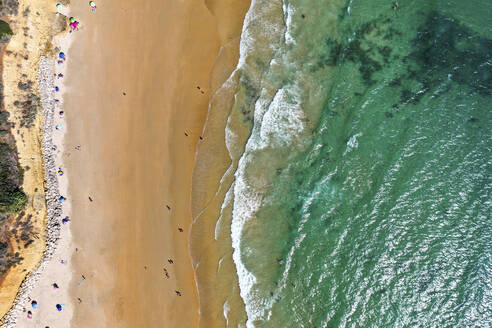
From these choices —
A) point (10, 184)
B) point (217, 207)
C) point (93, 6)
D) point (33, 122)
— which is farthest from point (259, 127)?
point (10, 184)

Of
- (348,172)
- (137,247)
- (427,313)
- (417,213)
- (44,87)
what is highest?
(44,87)

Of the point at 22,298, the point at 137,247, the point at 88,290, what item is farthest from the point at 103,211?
the point at 22,298

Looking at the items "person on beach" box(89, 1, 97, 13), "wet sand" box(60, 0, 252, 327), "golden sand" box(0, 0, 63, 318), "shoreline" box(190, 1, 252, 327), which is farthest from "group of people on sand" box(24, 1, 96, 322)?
"shoreline" box(190, 1, 252, 327)

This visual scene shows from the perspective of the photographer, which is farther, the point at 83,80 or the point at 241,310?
the point at 83,80

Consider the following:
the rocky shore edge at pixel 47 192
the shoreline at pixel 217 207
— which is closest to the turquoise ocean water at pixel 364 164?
the shoreline at pixel 217 207

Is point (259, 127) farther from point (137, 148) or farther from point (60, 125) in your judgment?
point (60, 125)

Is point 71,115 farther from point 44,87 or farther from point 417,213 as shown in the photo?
point 417,213

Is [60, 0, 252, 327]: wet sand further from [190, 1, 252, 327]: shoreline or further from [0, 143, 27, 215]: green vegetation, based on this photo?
[0, 143, 27, 215]: green vegetation
